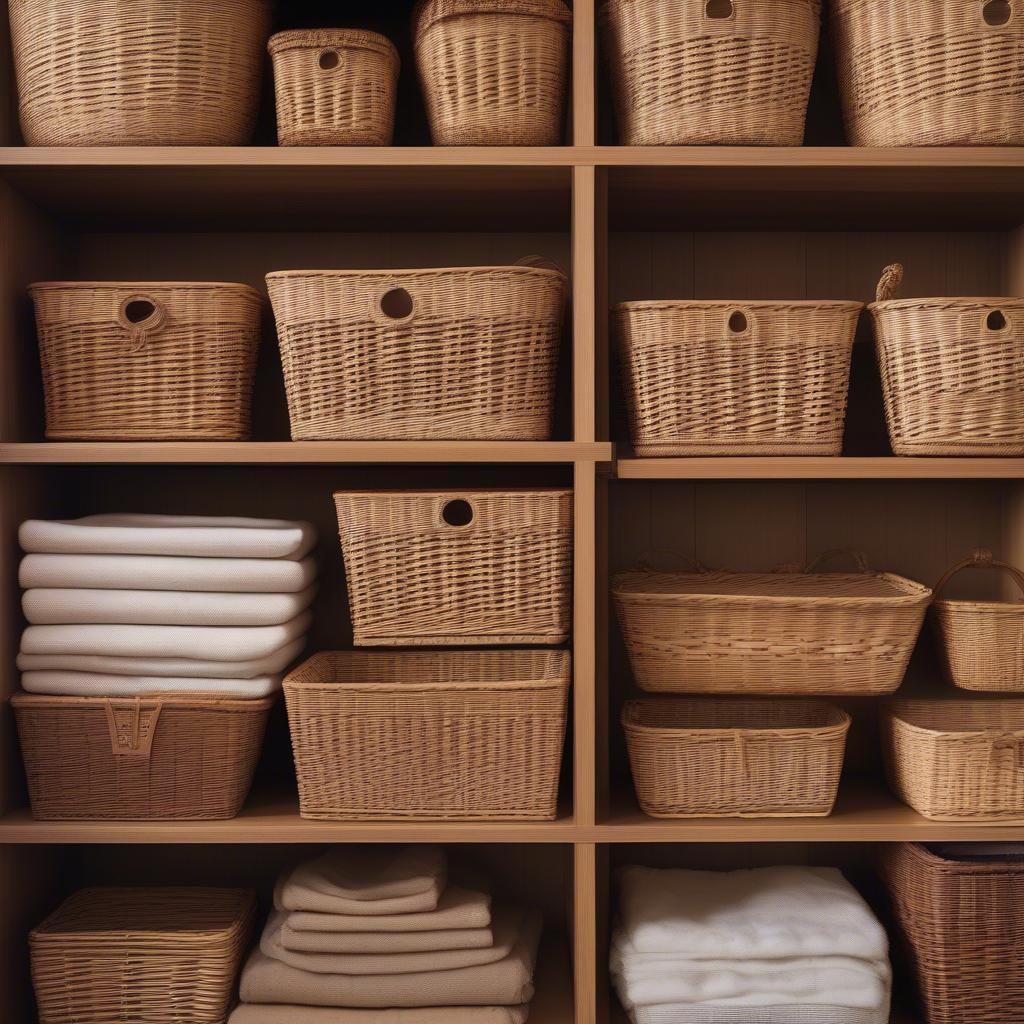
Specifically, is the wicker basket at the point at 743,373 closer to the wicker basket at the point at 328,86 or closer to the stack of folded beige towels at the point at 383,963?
the wicker basket at the point at 328,86

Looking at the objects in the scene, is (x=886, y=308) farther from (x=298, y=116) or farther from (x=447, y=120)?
(x=298, y=116)

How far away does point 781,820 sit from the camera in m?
1.54

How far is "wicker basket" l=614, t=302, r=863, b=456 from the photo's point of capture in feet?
4.99

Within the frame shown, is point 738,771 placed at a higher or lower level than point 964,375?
lower

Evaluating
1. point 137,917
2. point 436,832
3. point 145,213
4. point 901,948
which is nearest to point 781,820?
point 901,948

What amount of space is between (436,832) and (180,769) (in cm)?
39

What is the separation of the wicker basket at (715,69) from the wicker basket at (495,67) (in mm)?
121

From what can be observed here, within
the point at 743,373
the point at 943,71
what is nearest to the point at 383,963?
the point at 743,373

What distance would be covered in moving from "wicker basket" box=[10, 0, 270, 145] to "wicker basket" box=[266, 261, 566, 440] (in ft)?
0.92

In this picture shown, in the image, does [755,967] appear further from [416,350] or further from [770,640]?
[416,350]

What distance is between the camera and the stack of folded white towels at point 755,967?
1.49m

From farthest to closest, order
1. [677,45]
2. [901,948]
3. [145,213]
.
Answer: [145,213], [901,948], [677,45]

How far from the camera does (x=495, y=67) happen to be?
1498 mm

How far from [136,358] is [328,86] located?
489 mm
